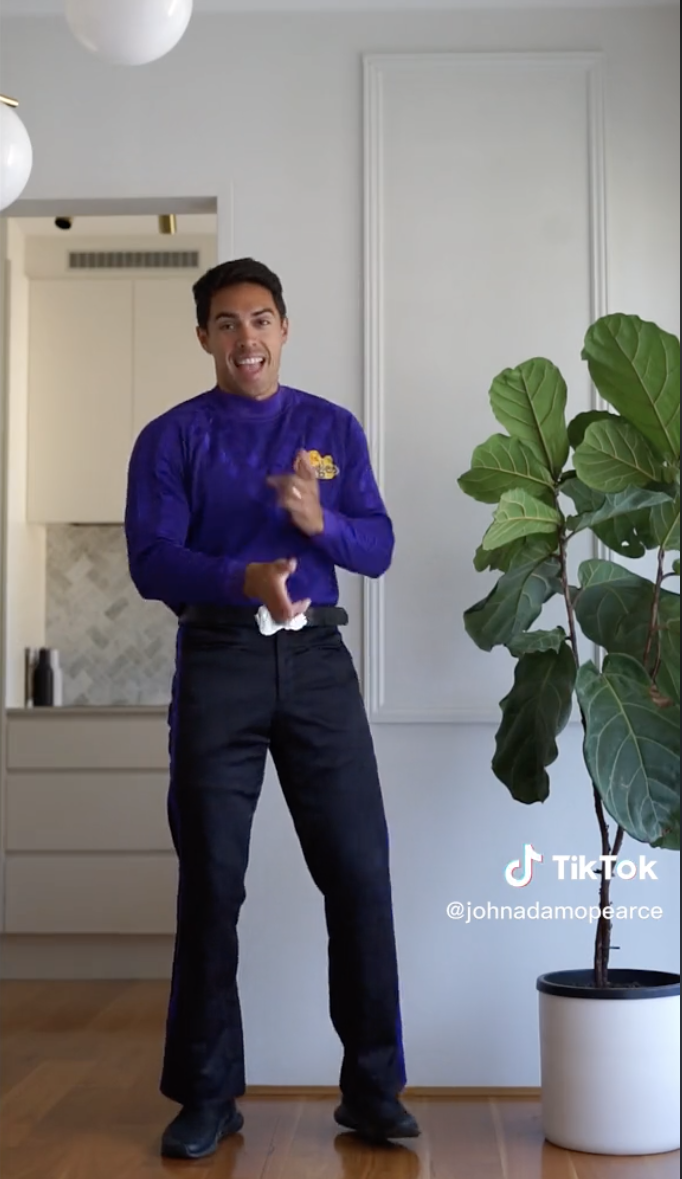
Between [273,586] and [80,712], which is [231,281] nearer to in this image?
[273,586]

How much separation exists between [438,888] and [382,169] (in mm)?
1706

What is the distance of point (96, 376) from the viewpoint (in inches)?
220

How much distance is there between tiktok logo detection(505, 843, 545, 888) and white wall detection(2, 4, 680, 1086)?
2cm

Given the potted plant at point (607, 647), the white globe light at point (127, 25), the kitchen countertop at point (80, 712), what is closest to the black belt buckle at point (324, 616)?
the potted plant at point (607, 647)

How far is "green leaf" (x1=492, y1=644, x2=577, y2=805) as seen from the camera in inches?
110

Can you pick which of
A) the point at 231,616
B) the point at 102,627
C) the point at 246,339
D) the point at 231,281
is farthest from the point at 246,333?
the point at 102,627

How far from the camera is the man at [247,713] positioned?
9.00 ft

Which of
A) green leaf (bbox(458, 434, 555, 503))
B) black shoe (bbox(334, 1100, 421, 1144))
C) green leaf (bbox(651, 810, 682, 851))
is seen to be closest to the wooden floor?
black shoe (bbox(334, 1100, 421, 1144))

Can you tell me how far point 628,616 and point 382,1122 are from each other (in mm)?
1098

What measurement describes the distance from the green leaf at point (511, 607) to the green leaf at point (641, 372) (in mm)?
350

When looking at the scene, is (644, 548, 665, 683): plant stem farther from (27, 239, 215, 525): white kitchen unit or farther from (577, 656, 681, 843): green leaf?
(27, 239, 215, 525): white kitchen unit

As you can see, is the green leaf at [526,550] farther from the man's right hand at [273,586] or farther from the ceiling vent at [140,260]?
the ceiling vent at [140,260]

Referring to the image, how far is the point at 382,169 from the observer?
3.45 m

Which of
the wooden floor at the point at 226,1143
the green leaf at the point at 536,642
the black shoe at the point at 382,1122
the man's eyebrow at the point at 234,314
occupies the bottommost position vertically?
the wooden floor at the point at 226,1143
